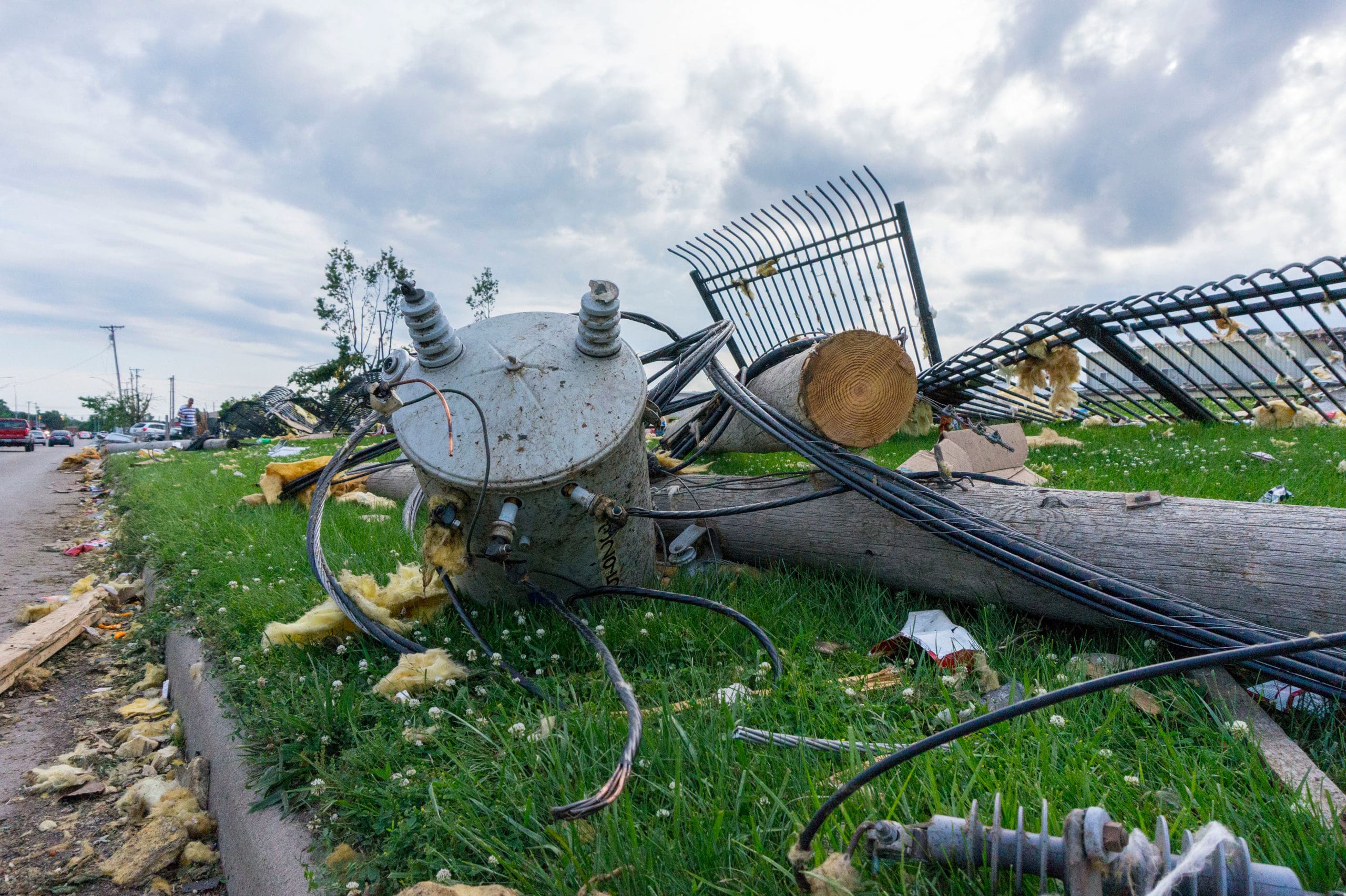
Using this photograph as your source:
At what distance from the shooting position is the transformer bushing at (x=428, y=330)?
2.41m

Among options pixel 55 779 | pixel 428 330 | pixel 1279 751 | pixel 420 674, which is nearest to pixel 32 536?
pixel 55 779

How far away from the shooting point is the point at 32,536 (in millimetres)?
6949

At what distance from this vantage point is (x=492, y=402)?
242 centimetres

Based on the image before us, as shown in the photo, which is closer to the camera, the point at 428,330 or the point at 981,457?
the point at 428,330

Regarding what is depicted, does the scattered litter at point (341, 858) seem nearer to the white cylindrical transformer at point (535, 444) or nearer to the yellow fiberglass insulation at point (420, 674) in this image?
the yellow fiberglass insulation at point (420, 674)

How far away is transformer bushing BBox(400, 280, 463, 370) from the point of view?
241 centimetres

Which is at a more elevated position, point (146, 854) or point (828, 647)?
point (828, 647)

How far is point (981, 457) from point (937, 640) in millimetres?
1694

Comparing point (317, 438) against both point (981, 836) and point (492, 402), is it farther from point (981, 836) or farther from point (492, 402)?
point (981, 836)

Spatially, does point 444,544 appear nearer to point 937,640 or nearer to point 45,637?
point 937,640

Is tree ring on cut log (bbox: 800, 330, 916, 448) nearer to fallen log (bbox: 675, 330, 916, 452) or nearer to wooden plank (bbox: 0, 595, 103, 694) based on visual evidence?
fallen log (bbox: 675, 330, 916, 452)

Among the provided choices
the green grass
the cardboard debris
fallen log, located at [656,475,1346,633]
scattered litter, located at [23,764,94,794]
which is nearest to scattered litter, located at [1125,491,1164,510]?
fallen log, located at [656,475,1346,633]

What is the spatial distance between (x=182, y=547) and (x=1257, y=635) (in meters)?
4.97

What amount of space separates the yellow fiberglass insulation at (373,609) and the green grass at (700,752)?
7 centimetres
